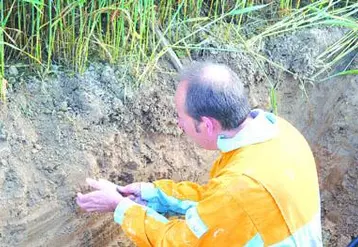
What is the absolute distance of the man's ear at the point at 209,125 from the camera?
200cm

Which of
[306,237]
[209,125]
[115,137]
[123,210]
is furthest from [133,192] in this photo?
[306,237]

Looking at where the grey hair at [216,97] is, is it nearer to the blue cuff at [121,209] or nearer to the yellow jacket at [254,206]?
the yellow jacket at [254,206]

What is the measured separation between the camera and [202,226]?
1959 millimetres

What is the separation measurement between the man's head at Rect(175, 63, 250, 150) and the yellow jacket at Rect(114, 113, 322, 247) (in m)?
0.08

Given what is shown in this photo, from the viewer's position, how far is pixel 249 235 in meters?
1.96

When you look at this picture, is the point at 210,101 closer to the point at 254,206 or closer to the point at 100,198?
the point at 254,206

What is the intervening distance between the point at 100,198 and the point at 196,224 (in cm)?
36

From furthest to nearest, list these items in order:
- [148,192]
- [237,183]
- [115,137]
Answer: [115,137] < [148,192] < [237,183]

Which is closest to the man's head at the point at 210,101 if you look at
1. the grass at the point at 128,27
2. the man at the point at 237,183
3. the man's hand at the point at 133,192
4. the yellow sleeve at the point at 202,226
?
the man at the point at 237,183

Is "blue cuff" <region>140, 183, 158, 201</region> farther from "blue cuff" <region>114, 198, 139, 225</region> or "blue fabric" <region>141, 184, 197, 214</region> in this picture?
"blue cuff" <region>114, 198, 139, 225</region>

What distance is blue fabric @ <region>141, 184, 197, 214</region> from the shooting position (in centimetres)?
224

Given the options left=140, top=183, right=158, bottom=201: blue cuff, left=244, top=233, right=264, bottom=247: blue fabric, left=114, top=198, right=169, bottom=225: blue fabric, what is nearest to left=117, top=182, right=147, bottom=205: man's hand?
left=140, top=183, right=158, bottom=201: blue cuff

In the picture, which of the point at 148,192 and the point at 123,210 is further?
the point at 148,192

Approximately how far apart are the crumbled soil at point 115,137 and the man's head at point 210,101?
0.50 metres
